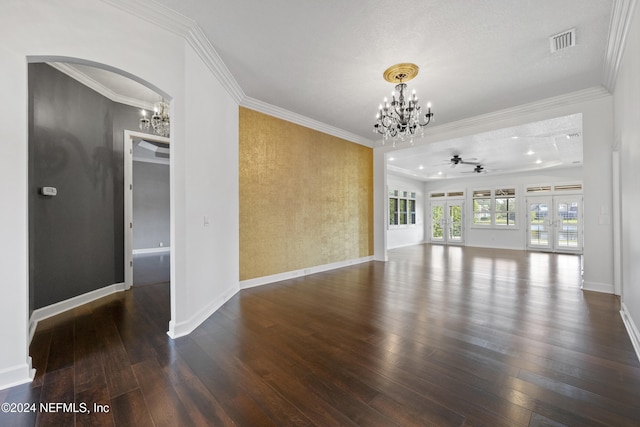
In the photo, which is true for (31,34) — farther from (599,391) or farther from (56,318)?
(599,391)

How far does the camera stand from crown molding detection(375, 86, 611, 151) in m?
4.02

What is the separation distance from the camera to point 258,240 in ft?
14.5

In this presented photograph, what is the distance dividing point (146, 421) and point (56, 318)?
253cm

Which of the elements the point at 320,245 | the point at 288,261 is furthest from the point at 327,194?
the point at 288,261

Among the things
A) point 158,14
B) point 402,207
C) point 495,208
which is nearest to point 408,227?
point 402,207

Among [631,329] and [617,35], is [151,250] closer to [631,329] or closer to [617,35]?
[631,329]

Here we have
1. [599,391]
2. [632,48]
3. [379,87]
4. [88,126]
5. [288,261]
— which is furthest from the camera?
[288,261]

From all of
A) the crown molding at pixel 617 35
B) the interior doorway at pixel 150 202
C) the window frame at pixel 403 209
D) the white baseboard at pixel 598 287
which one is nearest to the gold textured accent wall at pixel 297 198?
the window frame at pixel 403 209

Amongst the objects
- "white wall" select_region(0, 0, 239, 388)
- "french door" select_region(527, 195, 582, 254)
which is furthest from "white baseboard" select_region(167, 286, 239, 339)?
"french door" select_region(527, 195, 582, 254)

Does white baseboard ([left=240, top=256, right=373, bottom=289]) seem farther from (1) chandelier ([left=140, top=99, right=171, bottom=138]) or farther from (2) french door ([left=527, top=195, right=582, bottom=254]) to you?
(2) french door ([left=527, top=195, right=582, bottom=254])

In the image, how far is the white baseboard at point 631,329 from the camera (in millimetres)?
2227

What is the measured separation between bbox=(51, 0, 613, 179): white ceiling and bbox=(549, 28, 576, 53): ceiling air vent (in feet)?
0.18

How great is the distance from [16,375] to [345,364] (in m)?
2.36

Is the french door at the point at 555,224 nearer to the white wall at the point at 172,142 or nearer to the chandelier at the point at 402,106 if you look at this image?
the chandelier at the point at 402,106
